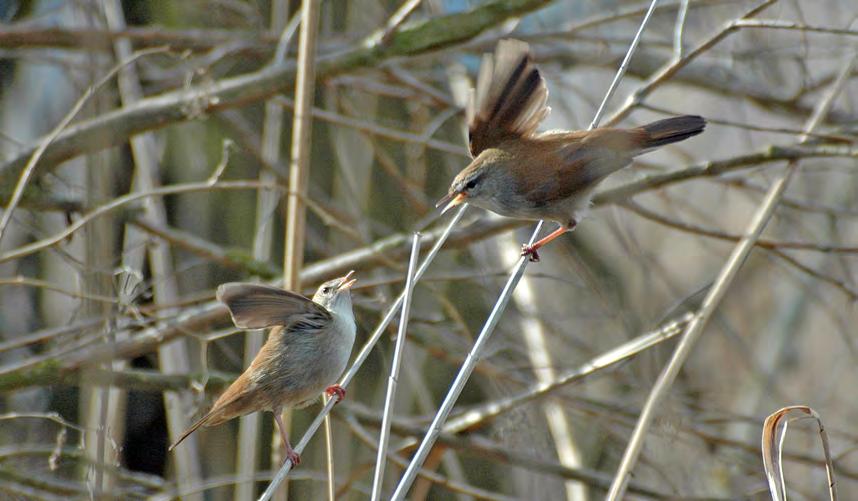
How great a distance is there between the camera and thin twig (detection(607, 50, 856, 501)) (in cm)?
236

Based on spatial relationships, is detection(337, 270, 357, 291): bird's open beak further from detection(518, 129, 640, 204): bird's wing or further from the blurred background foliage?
detection(518, 129, 640, 204): bird's wing

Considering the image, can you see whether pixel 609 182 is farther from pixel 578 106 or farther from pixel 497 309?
pixel 578 106

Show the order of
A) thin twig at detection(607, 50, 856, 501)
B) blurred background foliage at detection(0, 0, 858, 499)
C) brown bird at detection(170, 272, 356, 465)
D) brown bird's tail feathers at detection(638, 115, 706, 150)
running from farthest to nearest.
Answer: blurred background foliage at detection(0, 0, 858, 499) < brown bird at detection(170, 272, 356, 465) < brown bird's tail feathers at detection(638, 115, 706, 150) < thin twig at detection(607, 50, 856, 501)

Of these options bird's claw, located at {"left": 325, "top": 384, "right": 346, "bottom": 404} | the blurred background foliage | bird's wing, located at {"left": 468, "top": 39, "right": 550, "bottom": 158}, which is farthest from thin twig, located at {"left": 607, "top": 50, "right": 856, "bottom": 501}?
bird's claw, located at {"left": 325, "top": 384, "right": 346, "bottom": 404}

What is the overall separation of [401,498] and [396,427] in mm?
1509

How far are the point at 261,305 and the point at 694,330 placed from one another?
1.23m

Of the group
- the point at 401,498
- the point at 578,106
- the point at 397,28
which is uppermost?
the point at 578,106

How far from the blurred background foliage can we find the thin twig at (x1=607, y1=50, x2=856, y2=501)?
0.21m

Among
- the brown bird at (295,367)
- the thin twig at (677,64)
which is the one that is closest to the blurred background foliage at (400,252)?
the thin twig at (677,64)

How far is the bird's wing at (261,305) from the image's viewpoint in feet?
7.18

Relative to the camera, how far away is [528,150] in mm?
2910

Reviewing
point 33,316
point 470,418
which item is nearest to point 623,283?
point 470,418

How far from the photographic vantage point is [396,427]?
11.7 feet

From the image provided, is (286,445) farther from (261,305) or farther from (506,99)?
(506,99)
